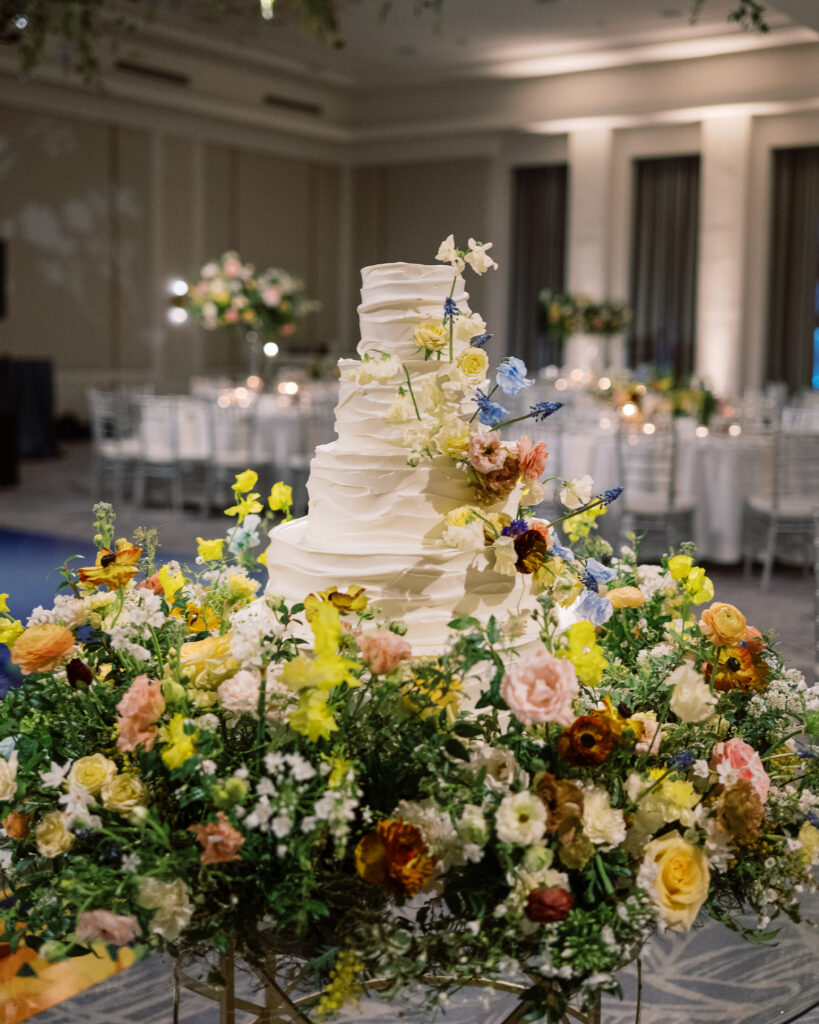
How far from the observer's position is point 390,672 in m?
1.33

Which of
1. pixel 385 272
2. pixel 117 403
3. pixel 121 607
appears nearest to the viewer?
pixel 121 607

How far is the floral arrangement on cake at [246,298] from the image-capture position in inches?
→ 362

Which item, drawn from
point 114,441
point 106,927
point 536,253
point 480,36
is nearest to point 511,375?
point 106,927

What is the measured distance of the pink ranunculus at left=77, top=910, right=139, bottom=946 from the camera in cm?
122

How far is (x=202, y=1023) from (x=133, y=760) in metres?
0.36

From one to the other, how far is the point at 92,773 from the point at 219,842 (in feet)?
0.74

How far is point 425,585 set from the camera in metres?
1.75

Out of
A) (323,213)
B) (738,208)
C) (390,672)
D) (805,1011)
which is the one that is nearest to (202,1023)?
(390,672)

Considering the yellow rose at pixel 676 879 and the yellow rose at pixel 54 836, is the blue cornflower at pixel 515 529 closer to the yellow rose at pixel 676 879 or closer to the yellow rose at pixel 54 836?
the yellow rose at pixel 676 879

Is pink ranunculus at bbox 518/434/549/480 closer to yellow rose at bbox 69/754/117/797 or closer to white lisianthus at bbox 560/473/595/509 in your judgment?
white lisianthus at bbox 560/473/595/509

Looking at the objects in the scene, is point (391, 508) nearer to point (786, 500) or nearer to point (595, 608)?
point (595, 608)

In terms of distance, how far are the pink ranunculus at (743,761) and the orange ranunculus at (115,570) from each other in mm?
841

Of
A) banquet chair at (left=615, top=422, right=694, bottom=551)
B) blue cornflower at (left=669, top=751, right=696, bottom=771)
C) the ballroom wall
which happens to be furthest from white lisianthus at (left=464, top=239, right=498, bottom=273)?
the ballroom wall

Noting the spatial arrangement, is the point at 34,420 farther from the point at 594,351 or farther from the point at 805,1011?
the point at 805,1011
